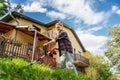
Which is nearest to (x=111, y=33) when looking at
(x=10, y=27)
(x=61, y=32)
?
(x=10, y=27)

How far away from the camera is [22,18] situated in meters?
24.2

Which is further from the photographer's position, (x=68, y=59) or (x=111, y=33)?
(x=111, y=33)

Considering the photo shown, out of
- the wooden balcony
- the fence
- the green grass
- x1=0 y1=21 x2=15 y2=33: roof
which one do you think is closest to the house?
the wooden balcony

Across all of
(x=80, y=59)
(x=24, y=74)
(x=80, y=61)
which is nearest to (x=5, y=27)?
(x=80, y=61)

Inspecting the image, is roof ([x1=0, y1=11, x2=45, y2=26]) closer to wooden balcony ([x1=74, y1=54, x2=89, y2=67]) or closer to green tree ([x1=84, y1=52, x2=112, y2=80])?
wooden balcony ([x1=74, y1=54, x2=89, y2=67])

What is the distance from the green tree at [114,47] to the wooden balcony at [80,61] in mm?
3074

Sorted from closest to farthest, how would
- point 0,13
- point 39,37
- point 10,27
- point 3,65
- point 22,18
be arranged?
1. point 3,65
2. point 10,27
3. point 39,37
4. point 22,18
5. point 0,13

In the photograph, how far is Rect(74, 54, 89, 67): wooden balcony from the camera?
2910 cm

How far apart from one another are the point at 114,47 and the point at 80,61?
19.9 ft

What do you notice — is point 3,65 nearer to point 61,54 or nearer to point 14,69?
point 14,69

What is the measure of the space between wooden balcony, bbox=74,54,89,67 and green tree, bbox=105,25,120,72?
3.07m

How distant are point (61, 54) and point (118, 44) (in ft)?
83.7

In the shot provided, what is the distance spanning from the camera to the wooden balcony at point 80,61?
95.5 ft

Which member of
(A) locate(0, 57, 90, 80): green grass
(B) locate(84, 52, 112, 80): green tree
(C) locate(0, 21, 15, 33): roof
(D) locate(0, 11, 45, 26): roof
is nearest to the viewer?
(A) locate(0, 57, 90, 80): green grass
